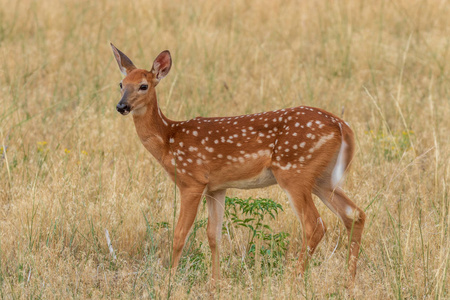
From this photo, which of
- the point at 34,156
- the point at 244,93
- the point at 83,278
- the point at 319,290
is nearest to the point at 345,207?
the point at 319,290

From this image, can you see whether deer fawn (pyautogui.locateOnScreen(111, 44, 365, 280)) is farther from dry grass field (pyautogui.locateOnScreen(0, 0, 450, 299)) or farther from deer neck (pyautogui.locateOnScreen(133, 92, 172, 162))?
dry grass field (pyautogui.locateOnScreen(0, 0, 450, 299))

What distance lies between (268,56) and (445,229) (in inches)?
207

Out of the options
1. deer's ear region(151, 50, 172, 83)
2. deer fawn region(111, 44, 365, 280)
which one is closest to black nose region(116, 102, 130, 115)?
deer fawn region(111, 44, 365, 280)

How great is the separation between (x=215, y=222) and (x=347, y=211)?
0.92m

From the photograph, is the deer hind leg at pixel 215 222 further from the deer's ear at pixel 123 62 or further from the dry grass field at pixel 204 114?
the deer's ear at pixel 123 62

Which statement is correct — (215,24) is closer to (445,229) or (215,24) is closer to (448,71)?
(448,71)

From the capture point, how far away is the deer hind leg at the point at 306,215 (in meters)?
4.87

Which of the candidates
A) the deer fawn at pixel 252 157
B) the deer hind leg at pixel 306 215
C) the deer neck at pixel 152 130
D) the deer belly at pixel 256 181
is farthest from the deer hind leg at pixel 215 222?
the deer hind leg at pixel 306 215

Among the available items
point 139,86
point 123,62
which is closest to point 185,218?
point 139,86

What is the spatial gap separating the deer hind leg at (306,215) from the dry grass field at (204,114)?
14cm

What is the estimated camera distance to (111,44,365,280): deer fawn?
4.91 meters

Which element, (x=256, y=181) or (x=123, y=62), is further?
(x=123, y=62)

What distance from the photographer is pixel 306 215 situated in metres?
4.90

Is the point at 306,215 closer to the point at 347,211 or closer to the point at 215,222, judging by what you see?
the point at 347,211
